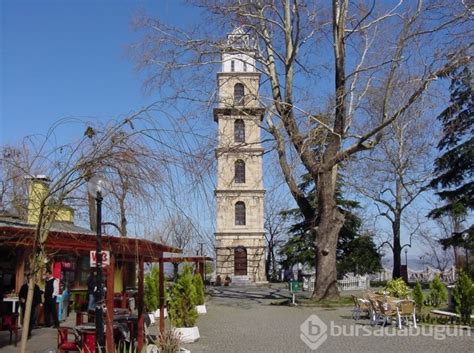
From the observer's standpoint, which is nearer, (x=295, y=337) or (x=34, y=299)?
(x=295, y=337)

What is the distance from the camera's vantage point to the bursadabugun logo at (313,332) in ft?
42.7

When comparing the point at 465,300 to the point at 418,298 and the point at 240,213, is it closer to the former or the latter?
the point at 418,298

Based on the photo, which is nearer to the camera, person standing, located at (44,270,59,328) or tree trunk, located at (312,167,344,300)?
person standing, located at (44,270,59,328)

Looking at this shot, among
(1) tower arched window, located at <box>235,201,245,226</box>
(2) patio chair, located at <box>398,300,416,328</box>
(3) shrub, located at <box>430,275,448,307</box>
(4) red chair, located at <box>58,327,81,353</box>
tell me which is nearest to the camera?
(4) red chair, located at <box>58,327,81,353</box>

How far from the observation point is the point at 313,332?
1531 centimetres

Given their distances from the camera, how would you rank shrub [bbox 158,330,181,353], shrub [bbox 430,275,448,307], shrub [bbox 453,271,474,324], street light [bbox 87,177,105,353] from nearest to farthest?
street light [bbox 87,177,105,353] < shrub [bbox 158,330,181,353] < shrub [bbox 453,271,474,324] < shrub [bbox 430,275,448,307]

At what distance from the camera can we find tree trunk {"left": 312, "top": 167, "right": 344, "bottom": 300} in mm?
23891

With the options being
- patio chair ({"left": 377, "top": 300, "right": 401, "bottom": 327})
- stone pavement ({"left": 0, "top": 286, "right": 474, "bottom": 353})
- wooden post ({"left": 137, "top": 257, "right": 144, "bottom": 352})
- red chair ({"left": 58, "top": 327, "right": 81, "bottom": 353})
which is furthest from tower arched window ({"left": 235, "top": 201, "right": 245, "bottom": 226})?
red chair ({"left": 58, "top": 327, "right": 81, "bottom": 353})

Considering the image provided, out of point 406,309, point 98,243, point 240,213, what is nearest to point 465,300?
point 406,309

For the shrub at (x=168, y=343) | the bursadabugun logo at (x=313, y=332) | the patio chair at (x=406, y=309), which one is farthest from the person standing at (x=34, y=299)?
the patio chair at (x=406, y=309)

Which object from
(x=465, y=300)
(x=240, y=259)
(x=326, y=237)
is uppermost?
(x=326, y=237)

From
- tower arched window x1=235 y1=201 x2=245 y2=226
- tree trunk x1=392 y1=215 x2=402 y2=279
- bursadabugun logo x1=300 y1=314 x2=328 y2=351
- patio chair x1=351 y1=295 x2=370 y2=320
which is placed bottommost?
bursadabugun logo x1=300 y1=314 x2=328 y2=351

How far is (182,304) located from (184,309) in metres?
0.13

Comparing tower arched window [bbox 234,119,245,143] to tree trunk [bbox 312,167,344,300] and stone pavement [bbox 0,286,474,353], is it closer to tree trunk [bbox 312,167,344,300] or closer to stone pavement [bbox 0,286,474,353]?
tree trunk [bbox 312,167,344,300]
